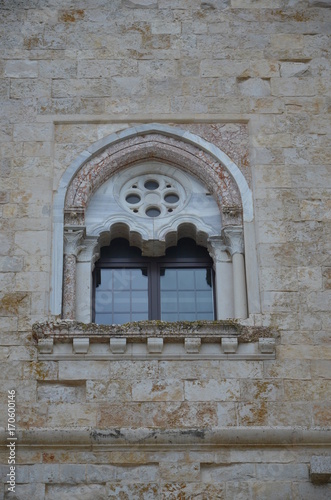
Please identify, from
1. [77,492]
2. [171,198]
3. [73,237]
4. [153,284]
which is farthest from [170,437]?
[171,198]

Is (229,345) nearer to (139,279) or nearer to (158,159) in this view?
(139,279)

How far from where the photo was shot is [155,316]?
13.5 metres

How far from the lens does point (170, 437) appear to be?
11984mm

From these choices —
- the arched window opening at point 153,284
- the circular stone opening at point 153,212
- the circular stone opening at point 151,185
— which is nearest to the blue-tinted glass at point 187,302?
the arched window opening at point 153,284

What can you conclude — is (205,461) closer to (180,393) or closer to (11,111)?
(180,393)

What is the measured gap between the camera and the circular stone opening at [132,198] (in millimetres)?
14227

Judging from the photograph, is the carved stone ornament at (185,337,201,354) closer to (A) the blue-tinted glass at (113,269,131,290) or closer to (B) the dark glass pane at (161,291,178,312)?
(B) the dark glass pane at (161,291,178,312)

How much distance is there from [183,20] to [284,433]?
554 cm

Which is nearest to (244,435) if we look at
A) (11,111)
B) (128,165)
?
(128,165)

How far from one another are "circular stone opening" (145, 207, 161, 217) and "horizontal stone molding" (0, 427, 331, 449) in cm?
300

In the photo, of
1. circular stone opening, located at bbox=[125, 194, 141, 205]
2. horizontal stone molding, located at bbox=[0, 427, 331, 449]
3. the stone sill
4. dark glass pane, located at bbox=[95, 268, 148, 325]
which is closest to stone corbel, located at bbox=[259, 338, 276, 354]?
the stone sill

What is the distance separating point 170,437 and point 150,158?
3.74m

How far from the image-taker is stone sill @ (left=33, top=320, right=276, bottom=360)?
12594 millimetres

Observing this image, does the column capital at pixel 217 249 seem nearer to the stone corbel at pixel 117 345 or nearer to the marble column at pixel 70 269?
the marble column at pixel 70 269
